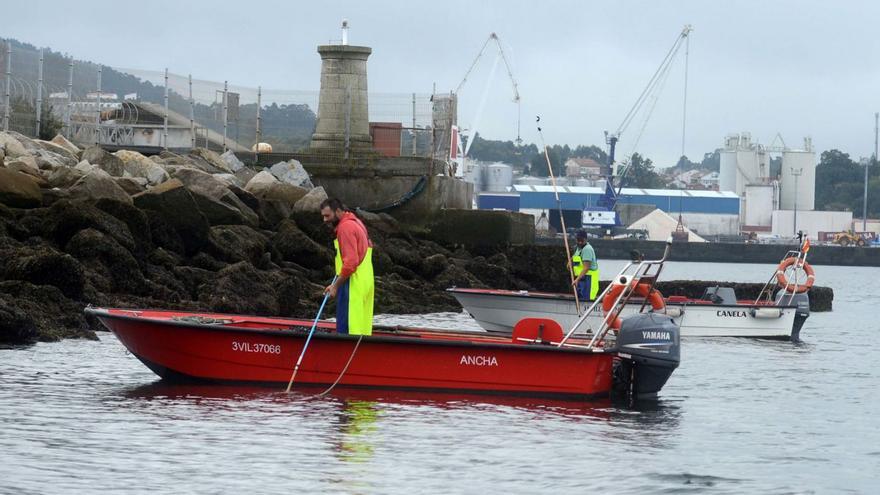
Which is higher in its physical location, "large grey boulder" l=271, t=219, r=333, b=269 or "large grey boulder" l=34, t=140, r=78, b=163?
"large grey boulder" l=34, t=140, r=78, b=163


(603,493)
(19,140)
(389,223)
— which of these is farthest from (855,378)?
(19,140)

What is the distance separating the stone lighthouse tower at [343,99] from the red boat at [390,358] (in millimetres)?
19418

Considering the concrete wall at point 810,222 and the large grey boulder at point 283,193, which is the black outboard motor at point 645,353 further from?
the concrete wall at point 810,222

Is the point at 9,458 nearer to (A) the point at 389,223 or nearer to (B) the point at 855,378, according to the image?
(B) the point at 855,378

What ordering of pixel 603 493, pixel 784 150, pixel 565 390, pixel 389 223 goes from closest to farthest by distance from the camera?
pixel 603 493, pixel 565 390, pixel 389 223, pixel 784 150

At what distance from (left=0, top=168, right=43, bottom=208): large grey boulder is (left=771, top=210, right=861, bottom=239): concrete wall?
135 m

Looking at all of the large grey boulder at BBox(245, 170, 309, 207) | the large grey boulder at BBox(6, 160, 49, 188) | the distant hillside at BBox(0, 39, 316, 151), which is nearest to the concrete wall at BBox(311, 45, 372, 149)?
the distant hillside at BBox(0, 39, 316, 151)

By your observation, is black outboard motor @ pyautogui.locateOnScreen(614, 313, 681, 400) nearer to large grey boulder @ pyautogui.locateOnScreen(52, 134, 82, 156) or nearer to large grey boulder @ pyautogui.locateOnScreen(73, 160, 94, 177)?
large grey boulder @ pyautogui.locateOnScreen(73, 160, 94, 177)

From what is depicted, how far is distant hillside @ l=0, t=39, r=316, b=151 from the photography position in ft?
114

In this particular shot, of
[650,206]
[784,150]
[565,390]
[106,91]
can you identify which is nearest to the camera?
[565,390]

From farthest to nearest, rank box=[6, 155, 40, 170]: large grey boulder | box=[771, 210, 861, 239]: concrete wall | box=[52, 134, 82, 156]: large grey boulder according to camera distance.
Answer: box=[771, 210, 861, 239]: concrete wall → box=[52, 134, 82, 156]: large grey boulder → box=[6, 155, 40, 170]: large grey boulder

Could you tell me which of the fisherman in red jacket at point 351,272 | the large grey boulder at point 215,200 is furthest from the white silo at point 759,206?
the fisherman in red jacket at point 351,272

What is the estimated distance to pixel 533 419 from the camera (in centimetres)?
1507

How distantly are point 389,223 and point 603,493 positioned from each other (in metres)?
21.3
